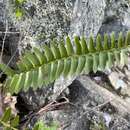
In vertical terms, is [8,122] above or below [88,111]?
above

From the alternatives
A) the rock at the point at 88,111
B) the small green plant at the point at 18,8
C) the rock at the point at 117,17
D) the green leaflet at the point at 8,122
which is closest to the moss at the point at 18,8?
the small green plant at the point at 18,8

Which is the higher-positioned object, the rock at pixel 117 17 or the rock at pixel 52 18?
the rock at pixel 52 18

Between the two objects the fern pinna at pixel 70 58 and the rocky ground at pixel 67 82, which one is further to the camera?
the rocky ground at pixel 67 82

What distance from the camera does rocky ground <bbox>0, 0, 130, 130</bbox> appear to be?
7.42 ft

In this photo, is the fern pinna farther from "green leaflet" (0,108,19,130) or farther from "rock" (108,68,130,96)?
"rock" (108,68,130,96)

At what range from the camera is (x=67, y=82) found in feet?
7.98

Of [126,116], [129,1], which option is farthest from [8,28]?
[129,1]

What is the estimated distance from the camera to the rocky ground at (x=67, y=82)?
2262 mm

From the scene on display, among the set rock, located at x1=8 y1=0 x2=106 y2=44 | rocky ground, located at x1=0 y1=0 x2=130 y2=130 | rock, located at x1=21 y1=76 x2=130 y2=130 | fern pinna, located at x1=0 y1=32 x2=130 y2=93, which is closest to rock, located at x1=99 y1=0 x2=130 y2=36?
rocky ground, located at x1=0 y1=0 x2=130 y2=130

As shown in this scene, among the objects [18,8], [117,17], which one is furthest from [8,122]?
[117,17]

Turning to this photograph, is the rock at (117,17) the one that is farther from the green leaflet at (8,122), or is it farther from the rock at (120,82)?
the green leaflet at (8,122)

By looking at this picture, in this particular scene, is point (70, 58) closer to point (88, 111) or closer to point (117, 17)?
point (88, 111)

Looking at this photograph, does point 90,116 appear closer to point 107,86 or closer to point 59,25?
point 107,86

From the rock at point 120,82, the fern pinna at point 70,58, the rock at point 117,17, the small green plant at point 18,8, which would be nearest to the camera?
the fern pinna at point 70,58
